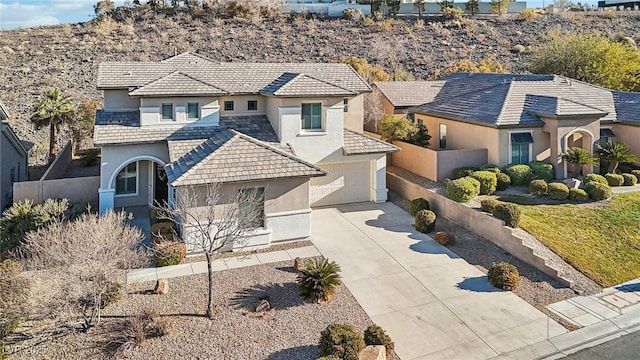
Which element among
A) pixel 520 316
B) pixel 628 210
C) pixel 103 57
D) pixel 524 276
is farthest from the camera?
pixel 103 57

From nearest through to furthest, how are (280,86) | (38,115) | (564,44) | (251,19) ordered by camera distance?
(280,86)
(38,115)
(564,44)
(251,19)

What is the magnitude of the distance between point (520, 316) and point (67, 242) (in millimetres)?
13950

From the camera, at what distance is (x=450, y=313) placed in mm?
13523

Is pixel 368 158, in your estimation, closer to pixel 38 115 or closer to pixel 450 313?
pixel 450 313

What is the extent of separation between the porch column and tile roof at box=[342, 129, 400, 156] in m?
12.2

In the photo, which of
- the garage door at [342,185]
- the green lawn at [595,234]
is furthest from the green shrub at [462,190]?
the garage door at [342,185]

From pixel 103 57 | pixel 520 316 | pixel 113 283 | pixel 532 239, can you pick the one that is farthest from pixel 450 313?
pixel 103 57

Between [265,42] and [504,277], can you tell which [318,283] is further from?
[265,42]

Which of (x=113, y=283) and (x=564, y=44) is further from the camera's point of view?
(x=564, y=44)

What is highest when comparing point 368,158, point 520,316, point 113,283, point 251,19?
point 251,19

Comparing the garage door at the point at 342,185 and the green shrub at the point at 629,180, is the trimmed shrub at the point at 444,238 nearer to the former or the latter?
the garage door at the point at 342,185

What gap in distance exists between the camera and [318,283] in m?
14.0

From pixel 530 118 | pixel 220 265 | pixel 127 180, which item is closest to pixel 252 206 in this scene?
pixel 220 265

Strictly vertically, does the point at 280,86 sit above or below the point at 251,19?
below
